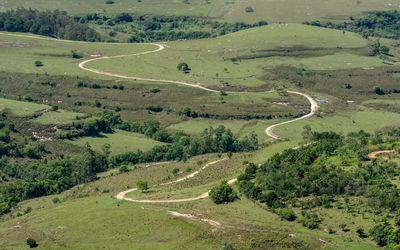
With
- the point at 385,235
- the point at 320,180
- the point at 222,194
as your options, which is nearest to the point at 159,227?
the point at 222,194

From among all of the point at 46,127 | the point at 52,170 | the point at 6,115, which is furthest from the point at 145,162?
the point at 6,115

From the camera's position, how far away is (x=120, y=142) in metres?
187

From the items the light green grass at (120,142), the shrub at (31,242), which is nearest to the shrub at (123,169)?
the light green grass at (120,142)

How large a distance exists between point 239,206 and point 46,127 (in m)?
112

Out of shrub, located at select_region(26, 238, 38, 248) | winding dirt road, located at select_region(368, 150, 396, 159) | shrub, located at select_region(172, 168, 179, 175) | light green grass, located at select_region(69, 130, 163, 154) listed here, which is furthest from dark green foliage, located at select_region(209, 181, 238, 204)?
light green grass, located at select_region(69, 130, 163, 154)

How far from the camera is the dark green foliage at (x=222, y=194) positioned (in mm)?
100875

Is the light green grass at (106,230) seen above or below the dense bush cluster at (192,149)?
above

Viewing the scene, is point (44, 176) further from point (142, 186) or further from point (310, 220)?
point (310, 220)

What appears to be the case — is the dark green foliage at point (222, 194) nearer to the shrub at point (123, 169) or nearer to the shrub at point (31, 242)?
the shrub at point (31, 242)

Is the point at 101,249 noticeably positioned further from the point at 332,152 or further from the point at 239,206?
the point at 332,152

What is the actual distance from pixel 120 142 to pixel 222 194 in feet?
303

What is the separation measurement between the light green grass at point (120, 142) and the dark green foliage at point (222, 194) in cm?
8129

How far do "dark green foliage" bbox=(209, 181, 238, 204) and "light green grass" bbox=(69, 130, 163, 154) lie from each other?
81295 millimetres

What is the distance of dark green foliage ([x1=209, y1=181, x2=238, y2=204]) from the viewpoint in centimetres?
10088
